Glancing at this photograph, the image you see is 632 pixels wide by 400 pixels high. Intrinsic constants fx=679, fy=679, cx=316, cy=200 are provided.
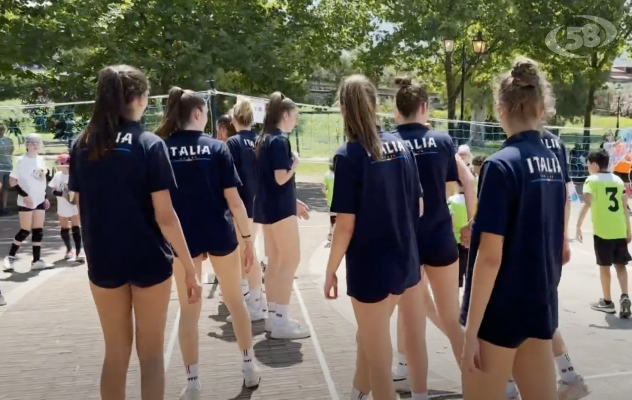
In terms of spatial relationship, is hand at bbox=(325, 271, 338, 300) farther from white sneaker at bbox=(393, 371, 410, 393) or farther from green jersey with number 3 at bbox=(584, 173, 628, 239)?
green jersey with number 3 at bbox=(584, 173, 628, 239)

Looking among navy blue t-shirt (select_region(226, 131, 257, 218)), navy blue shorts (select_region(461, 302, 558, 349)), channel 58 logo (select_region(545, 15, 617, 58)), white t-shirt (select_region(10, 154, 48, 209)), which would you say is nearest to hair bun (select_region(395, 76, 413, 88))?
navy blue shorts (select_region(461, 302, 558, 349))

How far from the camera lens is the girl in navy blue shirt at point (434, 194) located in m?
4.20

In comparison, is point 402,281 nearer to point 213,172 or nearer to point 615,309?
point 213,172

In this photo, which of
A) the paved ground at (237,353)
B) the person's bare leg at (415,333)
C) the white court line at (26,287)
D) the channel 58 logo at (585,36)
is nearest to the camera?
the person's bare leg at (415,333)

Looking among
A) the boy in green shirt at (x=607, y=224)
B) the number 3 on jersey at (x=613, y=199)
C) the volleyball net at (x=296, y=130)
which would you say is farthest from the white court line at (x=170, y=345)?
the number 3 on jersey at (x=613, y=199)

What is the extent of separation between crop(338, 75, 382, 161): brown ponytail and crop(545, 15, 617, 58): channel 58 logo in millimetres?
23722

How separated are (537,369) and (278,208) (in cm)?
320

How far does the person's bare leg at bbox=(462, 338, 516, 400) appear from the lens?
2828mm

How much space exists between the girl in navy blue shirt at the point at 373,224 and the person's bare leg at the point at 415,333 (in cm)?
23

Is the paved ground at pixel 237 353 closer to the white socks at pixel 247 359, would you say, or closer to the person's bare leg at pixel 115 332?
the white socks at pixel 247 359

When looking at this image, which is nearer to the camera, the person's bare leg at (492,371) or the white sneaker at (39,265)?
the person's bare leg at (492,371)

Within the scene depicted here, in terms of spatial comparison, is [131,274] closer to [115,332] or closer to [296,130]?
[115,332]

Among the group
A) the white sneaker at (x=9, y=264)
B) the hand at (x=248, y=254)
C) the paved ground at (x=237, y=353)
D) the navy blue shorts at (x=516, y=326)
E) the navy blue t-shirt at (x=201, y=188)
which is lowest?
the paved ground at (x=237, y=353)

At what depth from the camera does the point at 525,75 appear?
115 inches
